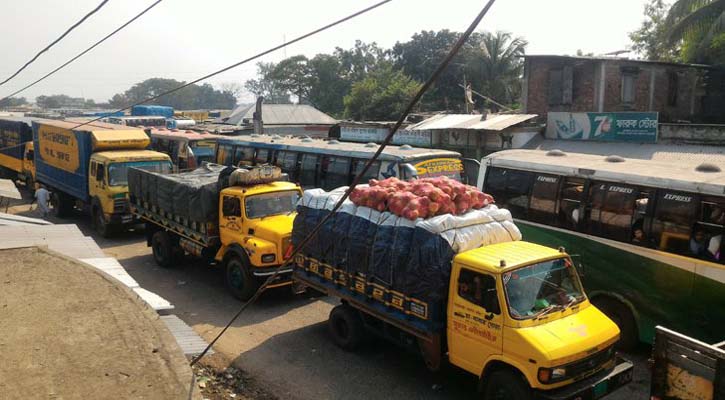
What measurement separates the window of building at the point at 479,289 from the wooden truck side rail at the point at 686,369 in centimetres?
165

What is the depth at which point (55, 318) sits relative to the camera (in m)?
6.61

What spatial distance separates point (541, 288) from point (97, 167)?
1450cm

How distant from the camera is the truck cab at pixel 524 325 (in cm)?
590

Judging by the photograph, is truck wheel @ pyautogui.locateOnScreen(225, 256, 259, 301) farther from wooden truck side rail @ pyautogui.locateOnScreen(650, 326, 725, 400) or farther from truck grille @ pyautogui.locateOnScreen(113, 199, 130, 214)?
wooden truck side rail @ pyautogui.locateOnScreen(650, 326, 725, 400)

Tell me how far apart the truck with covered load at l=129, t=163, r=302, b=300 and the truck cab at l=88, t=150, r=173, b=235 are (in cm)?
360

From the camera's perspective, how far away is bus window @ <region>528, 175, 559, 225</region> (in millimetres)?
9367

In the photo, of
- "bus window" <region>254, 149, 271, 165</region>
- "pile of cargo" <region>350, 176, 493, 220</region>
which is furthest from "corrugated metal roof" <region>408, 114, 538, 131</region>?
"pile of cargo" <region>350, 176, 493, 220</region>

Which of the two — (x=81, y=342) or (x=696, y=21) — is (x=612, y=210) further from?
(x=696, y=21)

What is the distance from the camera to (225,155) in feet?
65.5

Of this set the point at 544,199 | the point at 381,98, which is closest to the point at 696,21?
the point at 544,199

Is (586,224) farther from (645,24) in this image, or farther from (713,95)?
(645,24)

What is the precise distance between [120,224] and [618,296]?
13.8 metres

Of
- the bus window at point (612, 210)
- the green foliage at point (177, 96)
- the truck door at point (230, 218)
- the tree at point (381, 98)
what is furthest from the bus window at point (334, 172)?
the green foliage at point (177, 96)

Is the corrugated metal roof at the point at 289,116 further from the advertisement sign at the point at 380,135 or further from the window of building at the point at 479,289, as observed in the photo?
the window of building at the point at 479,289
